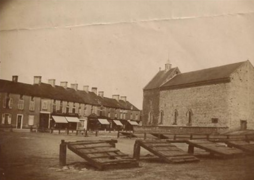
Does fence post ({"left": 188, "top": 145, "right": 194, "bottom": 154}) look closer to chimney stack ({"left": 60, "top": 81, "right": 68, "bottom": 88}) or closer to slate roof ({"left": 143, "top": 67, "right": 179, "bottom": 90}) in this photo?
slate roof ({"left": 143, "top": 67, "right": 179, "bottom": 90})

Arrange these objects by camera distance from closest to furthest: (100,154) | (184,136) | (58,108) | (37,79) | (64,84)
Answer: (100,154) → (184,136) → (64,84) → (37,79) → (58,108)

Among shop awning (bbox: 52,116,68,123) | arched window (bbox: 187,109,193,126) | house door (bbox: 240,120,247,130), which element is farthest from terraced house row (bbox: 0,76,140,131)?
house door (bbox: 240,120,247,130)

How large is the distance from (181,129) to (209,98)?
1.00ft

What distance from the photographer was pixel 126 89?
7.29ft

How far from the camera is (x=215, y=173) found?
6.16 feet

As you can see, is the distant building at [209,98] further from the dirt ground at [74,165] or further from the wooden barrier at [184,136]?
the dirt ground at [74,165]

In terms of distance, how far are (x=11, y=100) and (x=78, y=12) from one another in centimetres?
89

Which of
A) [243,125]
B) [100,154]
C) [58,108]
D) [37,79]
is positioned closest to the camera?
[243,125]

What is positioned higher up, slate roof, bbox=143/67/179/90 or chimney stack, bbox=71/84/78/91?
slate roof, bbox=143/67/179/90

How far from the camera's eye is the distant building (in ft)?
6.44

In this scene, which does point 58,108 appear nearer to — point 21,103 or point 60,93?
point 60,93

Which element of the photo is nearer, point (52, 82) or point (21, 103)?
point (52, 82)

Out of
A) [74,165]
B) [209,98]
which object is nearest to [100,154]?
[74,165]

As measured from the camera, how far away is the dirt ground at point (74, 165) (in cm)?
187
